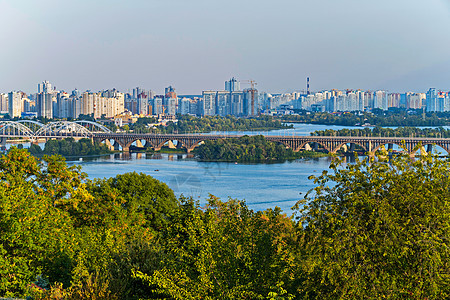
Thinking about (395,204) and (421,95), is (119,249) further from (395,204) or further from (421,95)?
(421,95)

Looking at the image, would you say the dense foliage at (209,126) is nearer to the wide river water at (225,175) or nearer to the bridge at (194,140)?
the bridge at (194,140)

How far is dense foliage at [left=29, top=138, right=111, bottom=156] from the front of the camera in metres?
42.5

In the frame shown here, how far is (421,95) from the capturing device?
12656cm

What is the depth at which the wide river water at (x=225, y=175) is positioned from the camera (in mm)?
22934

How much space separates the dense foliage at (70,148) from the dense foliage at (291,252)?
36.0 metres

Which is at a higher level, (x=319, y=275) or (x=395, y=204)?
(x=395, y=204)

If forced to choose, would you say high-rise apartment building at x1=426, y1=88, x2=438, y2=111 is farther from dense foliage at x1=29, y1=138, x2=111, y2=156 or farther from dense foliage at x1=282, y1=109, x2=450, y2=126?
dense foliage at x1=29, y1=138, x2=111, y2=156

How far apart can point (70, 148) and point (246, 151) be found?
42.9ft

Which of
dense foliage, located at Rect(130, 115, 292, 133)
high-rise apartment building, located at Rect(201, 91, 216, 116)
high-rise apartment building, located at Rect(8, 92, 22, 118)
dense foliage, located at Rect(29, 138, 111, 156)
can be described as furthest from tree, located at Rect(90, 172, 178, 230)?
high-rise apartment building, located at Rect(201, 91, 216, 116)

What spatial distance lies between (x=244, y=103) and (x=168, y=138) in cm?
6084

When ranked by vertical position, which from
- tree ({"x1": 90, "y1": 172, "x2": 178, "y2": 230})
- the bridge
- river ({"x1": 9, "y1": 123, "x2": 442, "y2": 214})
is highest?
the bridge

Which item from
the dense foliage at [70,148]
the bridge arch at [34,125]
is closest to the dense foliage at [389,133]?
the dense foliage at [70,148]

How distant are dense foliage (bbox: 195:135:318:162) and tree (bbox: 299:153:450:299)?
1313 inches

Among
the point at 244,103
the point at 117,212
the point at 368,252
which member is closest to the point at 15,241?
the point at 117,212
